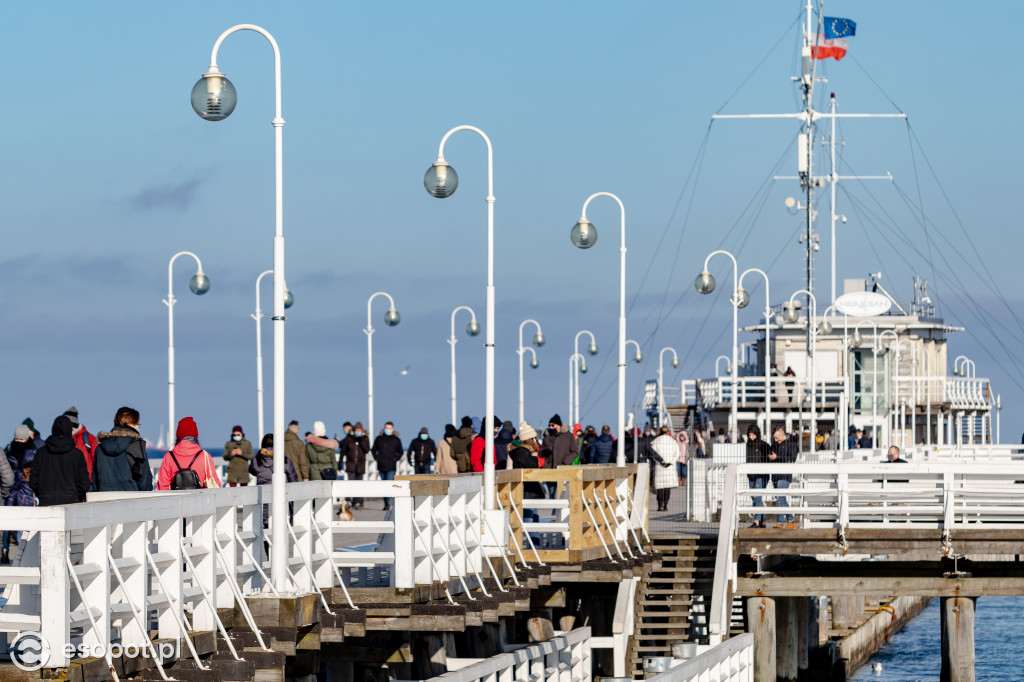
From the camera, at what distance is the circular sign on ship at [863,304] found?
6012cm

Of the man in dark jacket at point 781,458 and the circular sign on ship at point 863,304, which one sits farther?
the circular sign on ship at point 863,304

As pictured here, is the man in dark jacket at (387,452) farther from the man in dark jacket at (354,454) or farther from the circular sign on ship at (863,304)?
the circular sign on ship at (863,304)

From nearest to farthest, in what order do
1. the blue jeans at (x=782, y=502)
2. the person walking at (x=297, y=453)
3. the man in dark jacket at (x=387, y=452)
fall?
the person walking at (x=297, y=453)
the blue jeans at (x=782, y=502)
the man in dark jacket at (x=387, y=452)

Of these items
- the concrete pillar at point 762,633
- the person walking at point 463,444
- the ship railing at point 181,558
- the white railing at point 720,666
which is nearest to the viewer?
the ship railing at point 181,558

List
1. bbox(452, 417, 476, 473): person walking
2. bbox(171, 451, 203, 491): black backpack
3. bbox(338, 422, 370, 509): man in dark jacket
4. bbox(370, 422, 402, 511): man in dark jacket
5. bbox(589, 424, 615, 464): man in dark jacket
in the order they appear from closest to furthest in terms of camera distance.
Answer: bbox(171, 451, 203, 491): black backpack
bbox(452, 417, 476, 473): person walking
bbox(589, 424, 615, 464): man in dark jacket
bbox(370, 422, 402, 511): man in dark jacket
bbox(338, 422, 370, 509): man in dark jacket

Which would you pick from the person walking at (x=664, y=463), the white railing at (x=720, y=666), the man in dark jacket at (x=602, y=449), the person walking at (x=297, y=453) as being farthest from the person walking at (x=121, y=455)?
the man in dark jacket at (x=602, y=449)

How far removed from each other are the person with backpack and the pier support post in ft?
36.6

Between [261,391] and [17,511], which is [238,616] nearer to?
[17,511]

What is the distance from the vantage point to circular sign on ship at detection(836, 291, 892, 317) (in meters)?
60.1

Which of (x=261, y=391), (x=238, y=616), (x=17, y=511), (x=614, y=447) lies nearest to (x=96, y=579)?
(x=17, y=511)

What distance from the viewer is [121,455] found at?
14383 mm

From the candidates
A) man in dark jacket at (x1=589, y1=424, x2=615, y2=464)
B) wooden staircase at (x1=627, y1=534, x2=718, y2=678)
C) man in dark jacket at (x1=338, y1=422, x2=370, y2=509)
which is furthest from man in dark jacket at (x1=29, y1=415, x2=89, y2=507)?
man in dark jacket at (x1=338, y1=422, x2=370, y2=509)

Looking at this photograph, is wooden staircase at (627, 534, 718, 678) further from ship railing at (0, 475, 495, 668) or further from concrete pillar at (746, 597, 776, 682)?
ship railing at (0, 475, 495, 668)

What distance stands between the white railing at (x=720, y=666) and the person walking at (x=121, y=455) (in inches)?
187
